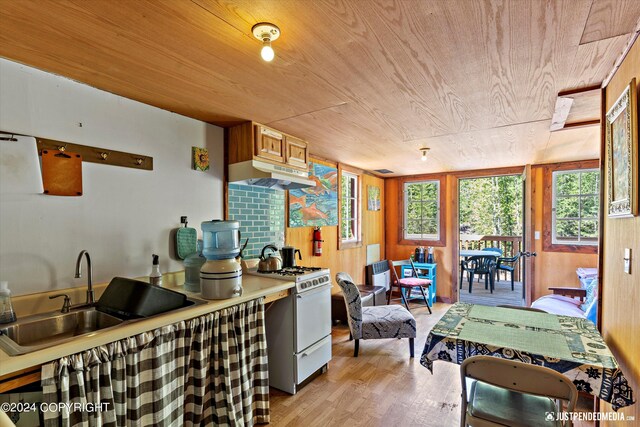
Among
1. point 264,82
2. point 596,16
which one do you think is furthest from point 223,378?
point 596,16

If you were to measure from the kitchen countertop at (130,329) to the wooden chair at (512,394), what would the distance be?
1.31 m

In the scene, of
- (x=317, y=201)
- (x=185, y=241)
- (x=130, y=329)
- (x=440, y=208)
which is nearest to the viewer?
(x=130, y=329)

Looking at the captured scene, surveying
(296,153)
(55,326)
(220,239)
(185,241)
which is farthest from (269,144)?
(55,326)

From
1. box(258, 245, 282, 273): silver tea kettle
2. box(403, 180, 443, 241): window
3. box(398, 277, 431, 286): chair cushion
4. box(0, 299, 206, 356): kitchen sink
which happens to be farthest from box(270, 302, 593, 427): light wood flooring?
box(403, 180, 443, 241): window

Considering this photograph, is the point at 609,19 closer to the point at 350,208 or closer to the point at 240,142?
the point at 240,142

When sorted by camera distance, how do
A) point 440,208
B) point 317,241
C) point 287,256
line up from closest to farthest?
point 287,256, point 317,241, point 440,208

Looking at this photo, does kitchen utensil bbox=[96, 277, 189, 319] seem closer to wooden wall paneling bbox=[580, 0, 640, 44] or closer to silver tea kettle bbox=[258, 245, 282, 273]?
silver tea kettle bbox=[258, 245, 282, 273]

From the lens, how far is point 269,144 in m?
2.67

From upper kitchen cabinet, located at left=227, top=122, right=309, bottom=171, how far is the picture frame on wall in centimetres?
221

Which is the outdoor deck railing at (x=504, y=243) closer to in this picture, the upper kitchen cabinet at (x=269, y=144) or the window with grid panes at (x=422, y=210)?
the window with grid panes at (x=422, y=210)

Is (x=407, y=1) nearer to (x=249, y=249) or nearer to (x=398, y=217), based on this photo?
(x=249, y=249)

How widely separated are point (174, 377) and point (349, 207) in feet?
11.4

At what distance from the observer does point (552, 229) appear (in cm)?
441

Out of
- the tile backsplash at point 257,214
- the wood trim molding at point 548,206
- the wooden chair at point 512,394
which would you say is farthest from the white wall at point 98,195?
the wood trim molding at point 548,206
